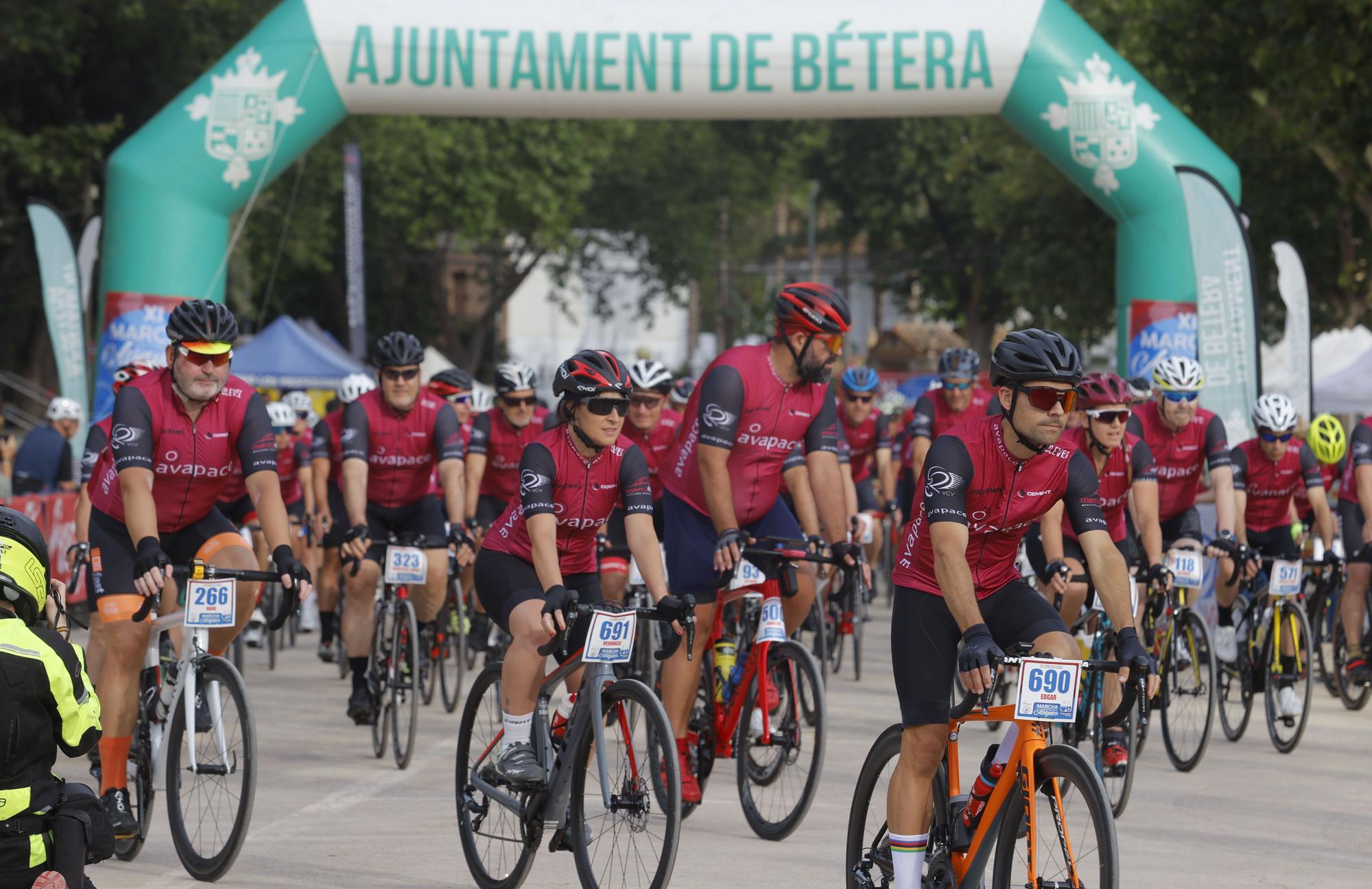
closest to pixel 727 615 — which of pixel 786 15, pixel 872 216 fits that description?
pixel 786 15

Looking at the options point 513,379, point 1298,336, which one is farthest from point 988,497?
point 1298,336

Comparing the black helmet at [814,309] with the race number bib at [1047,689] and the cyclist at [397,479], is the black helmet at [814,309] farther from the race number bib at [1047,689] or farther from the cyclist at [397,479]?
the race number bib at [1047,689]

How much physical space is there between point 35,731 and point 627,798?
2.21 meters

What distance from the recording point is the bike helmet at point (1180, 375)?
35.2 ft

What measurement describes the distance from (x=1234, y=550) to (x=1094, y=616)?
1.76 metres

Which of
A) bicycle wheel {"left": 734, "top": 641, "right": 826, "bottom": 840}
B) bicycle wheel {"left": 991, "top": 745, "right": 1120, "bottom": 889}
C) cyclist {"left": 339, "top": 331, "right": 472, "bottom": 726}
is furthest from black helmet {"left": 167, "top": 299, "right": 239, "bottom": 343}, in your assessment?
bicycle wheel {"left": 991, "top": 745, "right": 1120, "bottom": 889}

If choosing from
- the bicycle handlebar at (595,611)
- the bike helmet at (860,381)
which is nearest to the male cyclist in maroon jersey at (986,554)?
the bicycle handlebar at (595,611)

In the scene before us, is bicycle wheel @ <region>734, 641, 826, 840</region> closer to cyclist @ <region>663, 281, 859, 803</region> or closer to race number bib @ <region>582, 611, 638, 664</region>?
cyclist @ <region>663, 281, 859, 803</region>

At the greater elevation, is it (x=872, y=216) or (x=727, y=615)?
(x=872, y=216)

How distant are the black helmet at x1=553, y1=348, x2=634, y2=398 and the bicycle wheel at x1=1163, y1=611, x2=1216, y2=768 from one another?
14.1ft

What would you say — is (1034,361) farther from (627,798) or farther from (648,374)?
(648,374)

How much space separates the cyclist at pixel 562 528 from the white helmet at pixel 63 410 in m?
11.5

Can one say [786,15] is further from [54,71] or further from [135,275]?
[54,71]

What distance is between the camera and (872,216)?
56.5m
